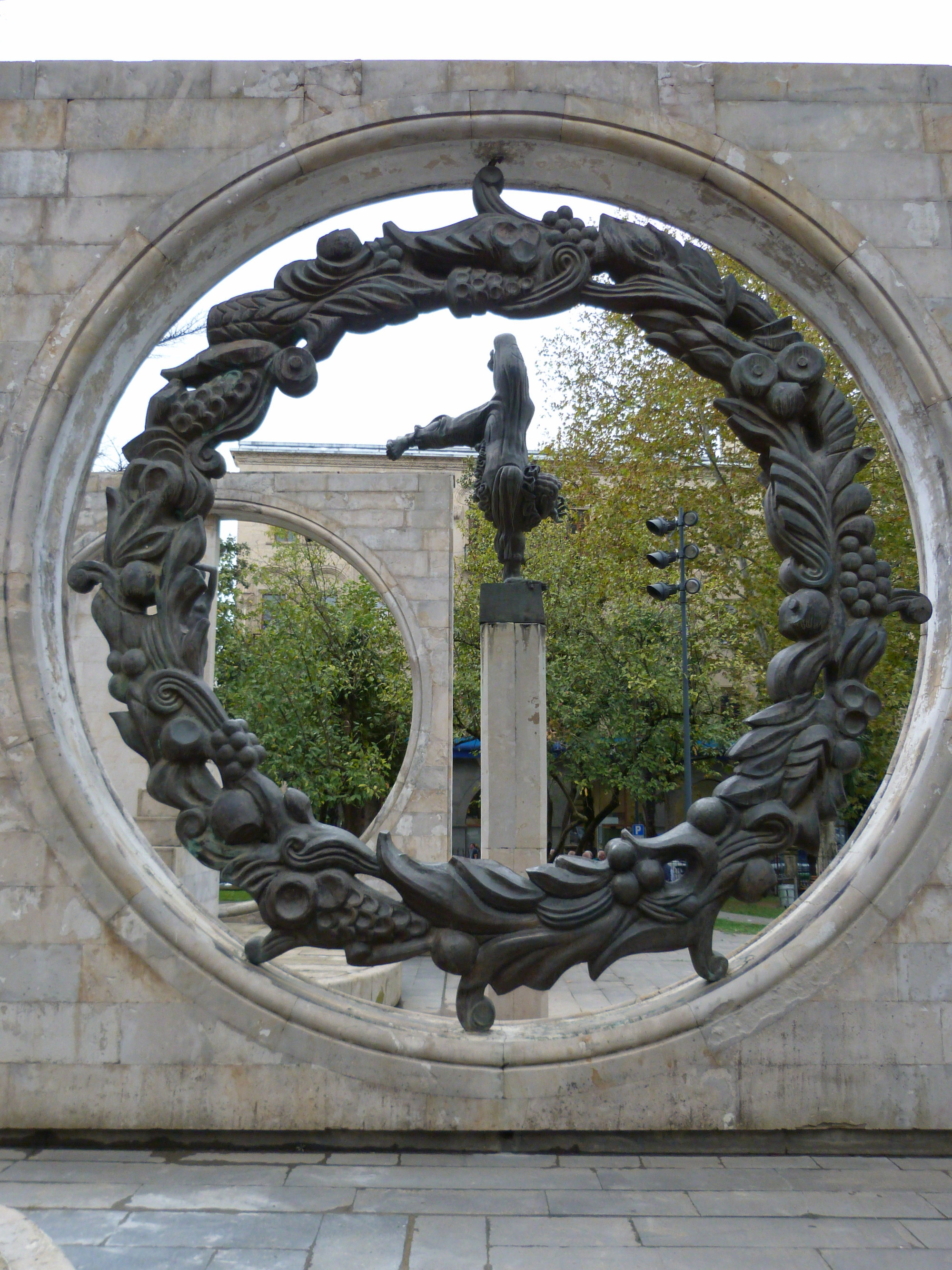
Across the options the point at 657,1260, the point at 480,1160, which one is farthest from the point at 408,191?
the point at 657,1260

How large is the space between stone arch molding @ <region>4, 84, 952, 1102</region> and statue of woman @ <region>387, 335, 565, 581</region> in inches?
56.0

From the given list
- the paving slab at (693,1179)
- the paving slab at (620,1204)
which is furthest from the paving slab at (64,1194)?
the paving slab at (693,1179)

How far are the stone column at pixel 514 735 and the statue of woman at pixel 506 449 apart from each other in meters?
0.26

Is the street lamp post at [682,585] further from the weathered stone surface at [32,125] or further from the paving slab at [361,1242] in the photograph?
the paving slab at [361,1242]

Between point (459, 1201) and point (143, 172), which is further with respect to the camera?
point (143, 172)

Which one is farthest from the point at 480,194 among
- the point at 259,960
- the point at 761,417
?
the point at 259,960

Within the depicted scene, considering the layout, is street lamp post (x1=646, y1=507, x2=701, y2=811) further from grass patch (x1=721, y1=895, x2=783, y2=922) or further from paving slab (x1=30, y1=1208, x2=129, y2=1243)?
paving slab (x1=30, y1=1208, x2=129, y2=1243)

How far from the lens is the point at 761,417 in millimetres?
4004

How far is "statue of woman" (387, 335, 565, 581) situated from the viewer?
5809 mm

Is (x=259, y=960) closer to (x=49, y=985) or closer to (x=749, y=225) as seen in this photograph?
(x=49, y=985)

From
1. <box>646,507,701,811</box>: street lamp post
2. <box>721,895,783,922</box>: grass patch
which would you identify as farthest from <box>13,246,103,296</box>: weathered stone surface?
<box>721,895,783,922</box>: grass patch

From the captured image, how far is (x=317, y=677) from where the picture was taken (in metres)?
17.3

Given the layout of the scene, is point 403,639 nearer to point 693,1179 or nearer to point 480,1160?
point 480,1160

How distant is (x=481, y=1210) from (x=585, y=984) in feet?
19.7
